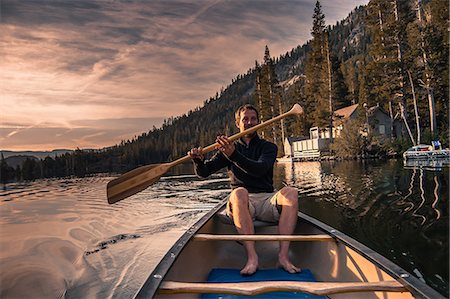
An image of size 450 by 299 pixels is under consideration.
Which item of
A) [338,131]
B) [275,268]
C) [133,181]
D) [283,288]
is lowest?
[275,268]

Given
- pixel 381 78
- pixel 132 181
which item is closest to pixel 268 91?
pixel 381 78

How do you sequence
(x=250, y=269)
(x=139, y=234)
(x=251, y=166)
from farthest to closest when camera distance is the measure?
(x=139, y=234) < (x=251, y=166) < (x=250, y=269)

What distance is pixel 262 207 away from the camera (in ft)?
9.37

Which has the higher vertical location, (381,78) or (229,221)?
(381,78)

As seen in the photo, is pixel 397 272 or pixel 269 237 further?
pixel 269 237

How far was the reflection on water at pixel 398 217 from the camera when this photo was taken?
3216 mm

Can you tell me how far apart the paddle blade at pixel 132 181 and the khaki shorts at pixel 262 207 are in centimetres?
113

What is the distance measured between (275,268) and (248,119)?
1268mm

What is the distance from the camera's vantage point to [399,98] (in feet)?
73.4

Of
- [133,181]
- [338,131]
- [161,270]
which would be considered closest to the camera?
[161,270]

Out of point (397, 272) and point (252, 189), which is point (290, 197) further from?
point (397, 272)

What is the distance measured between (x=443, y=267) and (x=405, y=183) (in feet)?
21.1

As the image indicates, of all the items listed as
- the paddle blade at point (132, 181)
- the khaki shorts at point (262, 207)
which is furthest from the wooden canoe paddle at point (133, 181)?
the khaki shorts at point (262, 207)

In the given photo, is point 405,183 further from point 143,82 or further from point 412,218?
A: point 143,82
